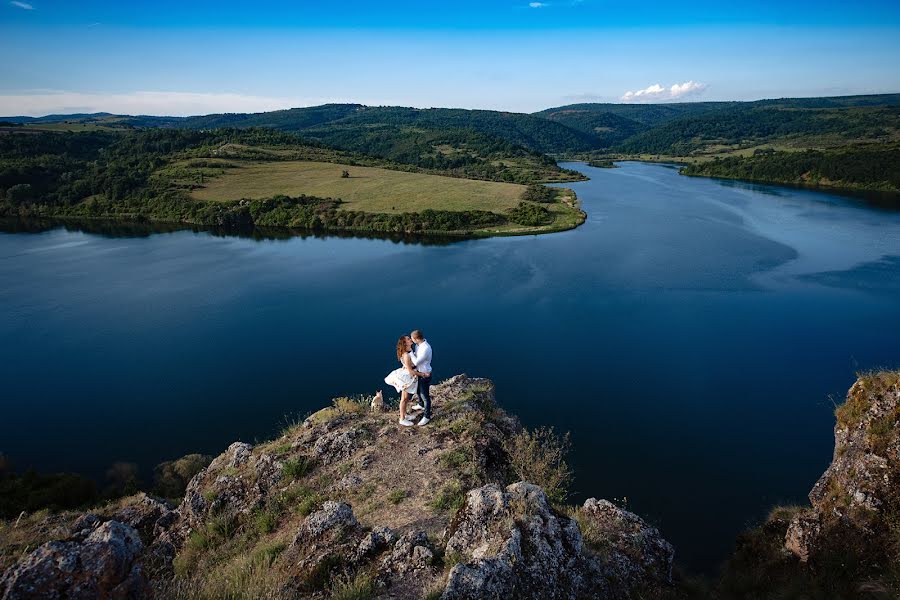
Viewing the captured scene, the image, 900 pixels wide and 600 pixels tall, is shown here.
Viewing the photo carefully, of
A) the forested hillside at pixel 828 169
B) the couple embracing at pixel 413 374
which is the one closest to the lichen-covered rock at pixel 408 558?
the couple embracing at pixel 413 374

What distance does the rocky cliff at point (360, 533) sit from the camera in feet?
15.7

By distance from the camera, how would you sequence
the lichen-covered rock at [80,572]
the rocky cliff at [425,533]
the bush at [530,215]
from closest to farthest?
the lichen-covered rock at [80,572] → the rocky cliff at [425,533] → the bush at [530,215]

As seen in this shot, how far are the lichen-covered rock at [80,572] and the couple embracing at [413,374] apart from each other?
5617 mm

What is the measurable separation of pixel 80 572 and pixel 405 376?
6505mm

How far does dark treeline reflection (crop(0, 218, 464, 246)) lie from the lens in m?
59.2

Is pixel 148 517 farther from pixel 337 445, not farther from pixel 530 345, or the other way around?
pixel 530 345

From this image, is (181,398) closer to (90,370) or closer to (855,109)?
(90,370)

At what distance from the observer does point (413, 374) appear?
32.2ft

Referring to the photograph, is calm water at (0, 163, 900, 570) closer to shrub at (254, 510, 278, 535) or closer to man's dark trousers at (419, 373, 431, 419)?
man's dark trousers at (419, 373, 431, 419)

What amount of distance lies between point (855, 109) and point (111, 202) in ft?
805

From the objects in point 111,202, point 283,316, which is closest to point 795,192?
point 283,316

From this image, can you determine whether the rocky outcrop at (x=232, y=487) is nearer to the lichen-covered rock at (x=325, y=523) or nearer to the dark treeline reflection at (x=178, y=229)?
the lichen-covered rock at (x=325, y=523)

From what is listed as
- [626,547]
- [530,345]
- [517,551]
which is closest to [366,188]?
[530,345]

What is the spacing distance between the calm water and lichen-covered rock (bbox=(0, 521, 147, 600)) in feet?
47.7
